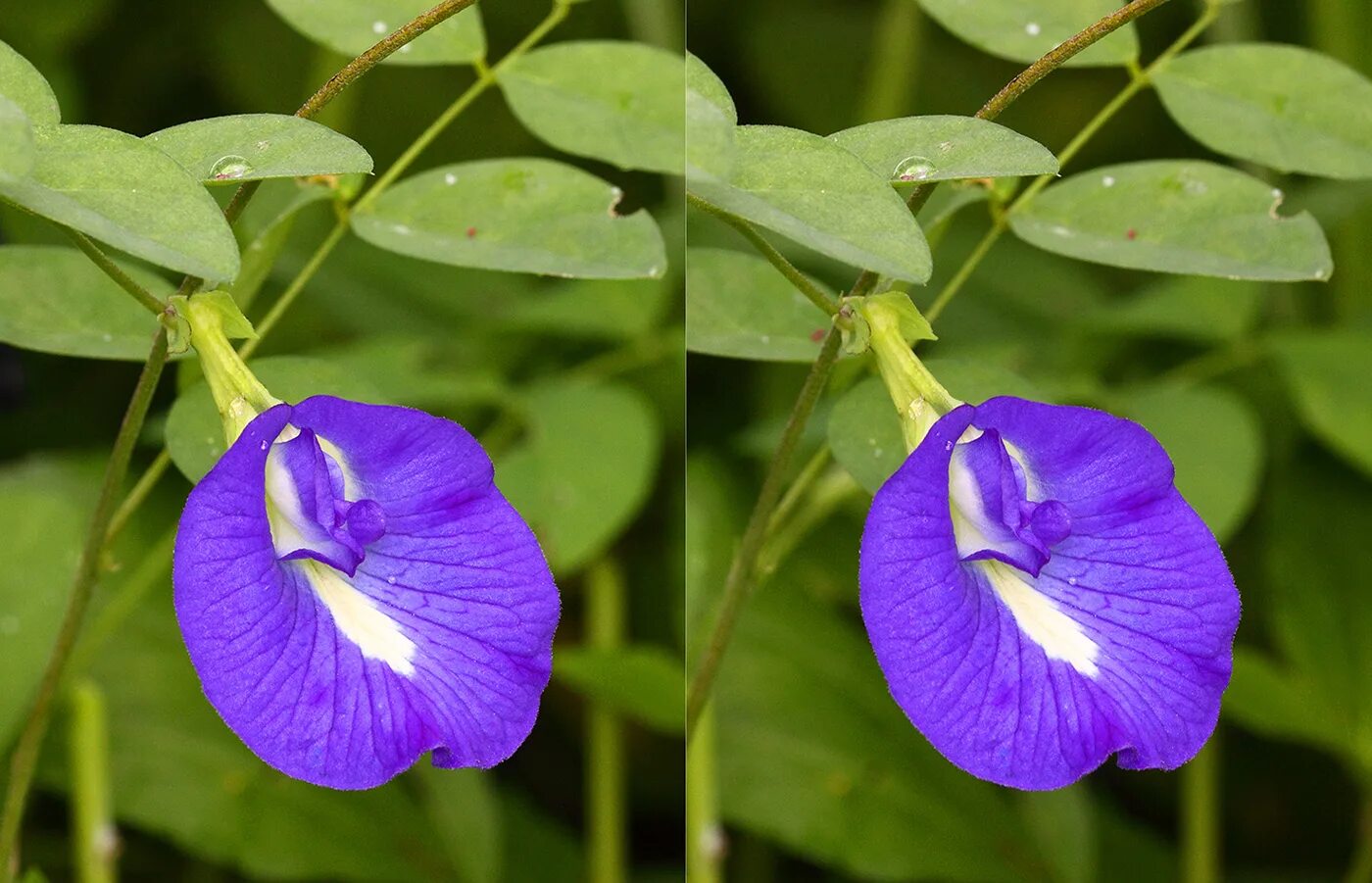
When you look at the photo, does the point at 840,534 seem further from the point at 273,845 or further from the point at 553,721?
the point at 273,845

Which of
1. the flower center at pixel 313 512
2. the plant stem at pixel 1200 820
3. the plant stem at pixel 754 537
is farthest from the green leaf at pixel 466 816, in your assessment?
the plant stem at pixel 1200 820

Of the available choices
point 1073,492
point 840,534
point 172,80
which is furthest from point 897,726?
point 172,80

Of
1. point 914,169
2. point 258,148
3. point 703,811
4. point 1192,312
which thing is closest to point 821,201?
point 914,169

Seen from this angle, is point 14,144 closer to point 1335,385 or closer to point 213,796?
point 213,796

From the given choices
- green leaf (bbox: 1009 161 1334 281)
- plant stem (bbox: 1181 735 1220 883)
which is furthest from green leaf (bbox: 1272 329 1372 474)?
green leaf (bbox: 1009 161 1334 281)

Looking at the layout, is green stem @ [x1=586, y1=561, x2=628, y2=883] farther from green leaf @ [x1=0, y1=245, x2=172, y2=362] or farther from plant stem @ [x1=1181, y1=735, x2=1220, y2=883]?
plant stem @ [x1=1181, y1=735, x2=1220, y2=883]

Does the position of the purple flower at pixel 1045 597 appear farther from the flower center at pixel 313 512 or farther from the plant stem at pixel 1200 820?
the plant stem at pixel 1200 820
